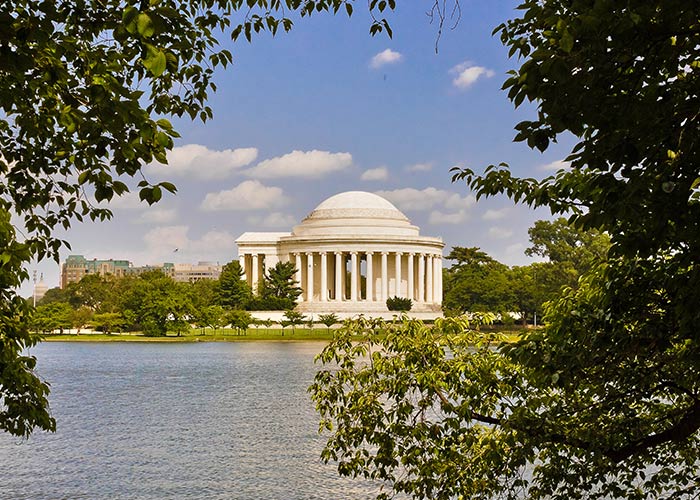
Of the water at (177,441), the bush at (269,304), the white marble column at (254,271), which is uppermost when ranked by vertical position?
the white marble column at (254,271)

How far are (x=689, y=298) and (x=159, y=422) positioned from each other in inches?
953

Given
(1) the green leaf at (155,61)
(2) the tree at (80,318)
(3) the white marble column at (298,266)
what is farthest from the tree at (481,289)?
(1) the green leaf at (155,61)

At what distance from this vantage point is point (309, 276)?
108750 mm

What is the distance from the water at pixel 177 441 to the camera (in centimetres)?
1875

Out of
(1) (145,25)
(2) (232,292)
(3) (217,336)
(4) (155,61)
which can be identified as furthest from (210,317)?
(1) (145,25)

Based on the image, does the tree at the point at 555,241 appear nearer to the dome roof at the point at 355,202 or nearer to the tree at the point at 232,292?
the dome roof at the point at 355,202

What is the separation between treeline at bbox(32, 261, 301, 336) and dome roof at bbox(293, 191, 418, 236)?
797 cm

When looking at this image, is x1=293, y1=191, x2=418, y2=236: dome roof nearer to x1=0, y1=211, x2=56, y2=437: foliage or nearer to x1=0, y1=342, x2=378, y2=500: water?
x1=0, y1=342, x2=378, y2=500: water

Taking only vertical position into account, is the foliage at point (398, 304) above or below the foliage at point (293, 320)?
above

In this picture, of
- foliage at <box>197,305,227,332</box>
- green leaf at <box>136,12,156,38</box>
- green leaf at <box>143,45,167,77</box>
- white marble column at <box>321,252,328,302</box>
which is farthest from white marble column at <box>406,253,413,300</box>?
green leaf at <box>136,12,156,38</box>

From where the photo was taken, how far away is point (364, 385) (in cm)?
1123

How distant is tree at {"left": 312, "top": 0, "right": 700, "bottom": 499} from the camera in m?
5.03

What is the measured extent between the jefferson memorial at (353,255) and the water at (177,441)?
59.1 metres

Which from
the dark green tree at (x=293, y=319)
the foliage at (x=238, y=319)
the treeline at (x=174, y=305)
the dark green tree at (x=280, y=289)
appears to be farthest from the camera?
the dark green tree at (x=280, y=289)
